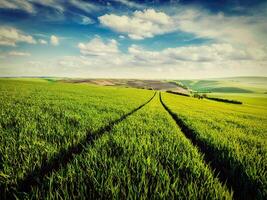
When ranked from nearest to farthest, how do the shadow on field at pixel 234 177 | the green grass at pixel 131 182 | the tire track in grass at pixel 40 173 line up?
the green grass at pixel 131 182 < the tire track in grass at pixel 40 173 < the shadow on field at pixel 234 177

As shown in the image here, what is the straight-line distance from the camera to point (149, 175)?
2.24m

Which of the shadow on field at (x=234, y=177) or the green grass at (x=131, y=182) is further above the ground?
the green grass at (x=131, y=182)

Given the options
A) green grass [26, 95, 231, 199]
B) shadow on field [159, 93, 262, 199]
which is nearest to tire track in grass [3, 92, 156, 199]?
green grass [26, 95, 231, 199]

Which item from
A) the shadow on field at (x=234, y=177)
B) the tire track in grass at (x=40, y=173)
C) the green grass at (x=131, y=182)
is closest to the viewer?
the green grass at (x=131, y=182)

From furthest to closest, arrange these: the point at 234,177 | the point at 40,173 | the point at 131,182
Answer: the point at 234,177 < the point at 40,173 < the point at 131,182

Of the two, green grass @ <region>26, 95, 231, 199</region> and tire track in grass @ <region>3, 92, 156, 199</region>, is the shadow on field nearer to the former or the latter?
green grass @ <region>26, 95, 231, 199</region>

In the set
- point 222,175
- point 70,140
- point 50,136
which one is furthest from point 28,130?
point 222,175

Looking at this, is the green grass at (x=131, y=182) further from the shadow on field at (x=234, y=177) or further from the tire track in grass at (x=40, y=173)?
the shadow on field at (x=234, y=177)

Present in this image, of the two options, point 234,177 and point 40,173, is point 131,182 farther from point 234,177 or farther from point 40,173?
point 234,177

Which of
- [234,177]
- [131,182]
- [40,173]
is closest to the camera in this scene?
[131,182]

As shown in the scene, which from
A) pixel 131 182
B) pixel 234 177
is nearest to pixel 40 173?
pixel 131 182

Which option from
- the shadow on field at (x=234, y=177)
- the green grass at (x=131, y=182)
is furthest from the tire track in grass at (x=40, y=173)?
the shadow on field at (x=234, y=177)

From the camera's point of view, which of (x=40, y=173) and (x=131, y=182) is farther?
(x=40, y=173)

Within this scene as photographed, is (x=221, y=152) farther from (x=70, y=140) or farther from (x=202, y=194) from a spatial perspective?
(x=70, y=140)
